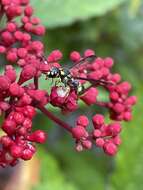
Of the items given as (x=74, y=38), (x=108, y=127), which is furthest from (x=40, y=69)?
(x=74, y=38)

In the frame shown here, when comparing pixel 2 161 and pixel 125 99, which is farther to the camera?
pixel 125 99

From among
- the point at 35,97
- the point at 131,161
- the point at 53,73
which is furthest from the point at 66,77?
the point at 131,161

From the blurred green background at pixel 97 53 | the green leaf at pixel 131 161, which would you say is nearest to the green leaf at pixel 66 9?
the blurred green background at pixel 97 53

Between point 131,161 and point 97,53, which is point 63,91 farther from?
point 97,53

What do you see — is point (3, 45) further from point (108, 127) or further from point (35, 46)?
point (108, 127)

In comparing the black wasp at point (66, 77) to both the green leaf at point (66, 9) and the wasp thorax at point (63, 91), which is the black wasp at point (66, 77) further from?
the green leaf at point (66, 9)
